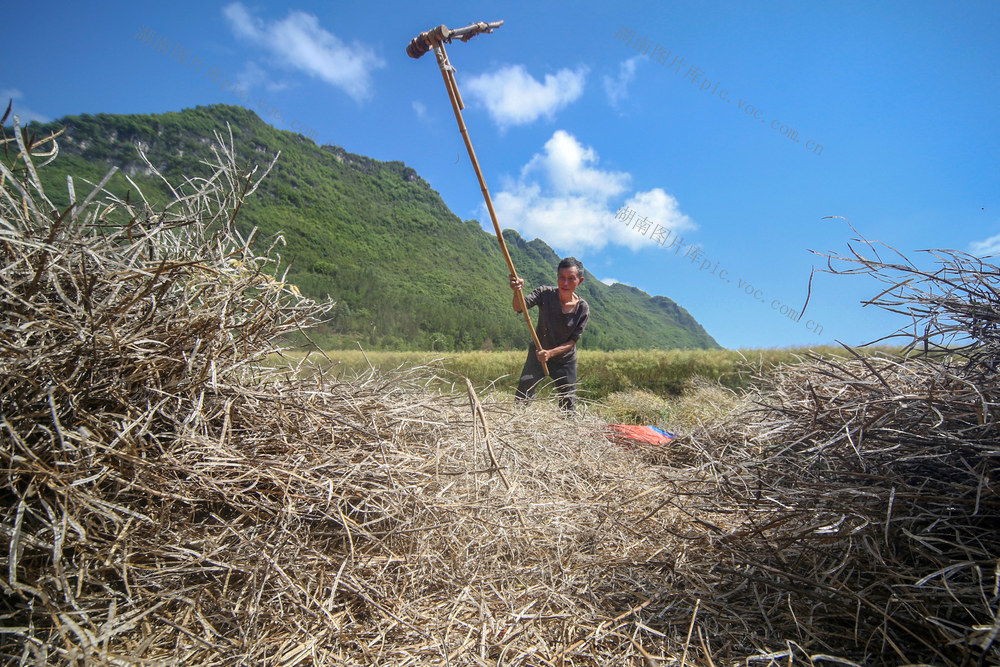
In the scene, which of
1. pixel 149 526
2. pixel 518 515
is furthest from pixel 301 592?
pixel 518 515

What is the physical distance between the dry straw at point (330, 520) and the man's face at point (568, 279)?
3002mm

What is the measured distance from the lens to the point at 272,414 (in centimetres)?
157

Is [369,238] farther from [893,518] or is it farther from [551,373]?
[893,518]

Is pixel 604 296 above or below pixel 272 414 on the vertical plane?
above

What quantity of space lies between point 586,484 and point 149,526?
6.12 feet

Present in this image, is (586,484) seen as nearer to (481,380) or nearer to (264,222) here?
(481,380)

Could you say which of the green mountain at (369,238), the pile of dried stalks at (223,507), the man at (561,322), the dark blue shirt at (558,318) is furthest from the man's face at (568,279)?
the green mountain at (369,238)

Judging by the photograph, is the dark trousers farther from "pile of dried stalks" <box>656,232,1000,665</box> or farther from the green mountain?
the green mountain

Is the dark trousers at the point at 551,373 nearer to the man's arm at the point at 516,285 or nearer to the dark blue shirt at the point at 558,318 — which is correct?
the dark blue shirt at the point at 558,318

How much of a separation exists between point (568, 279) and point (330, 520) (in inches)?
143

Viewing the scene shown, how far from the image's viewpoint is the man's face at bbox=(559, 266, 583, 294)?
4.62 m

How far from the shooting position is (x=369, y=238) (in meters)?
49.9

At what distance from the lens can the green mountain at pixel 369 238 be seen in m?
30.5

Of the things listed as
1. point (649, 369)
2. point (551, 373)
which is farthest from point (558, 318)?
point (649, 369)
